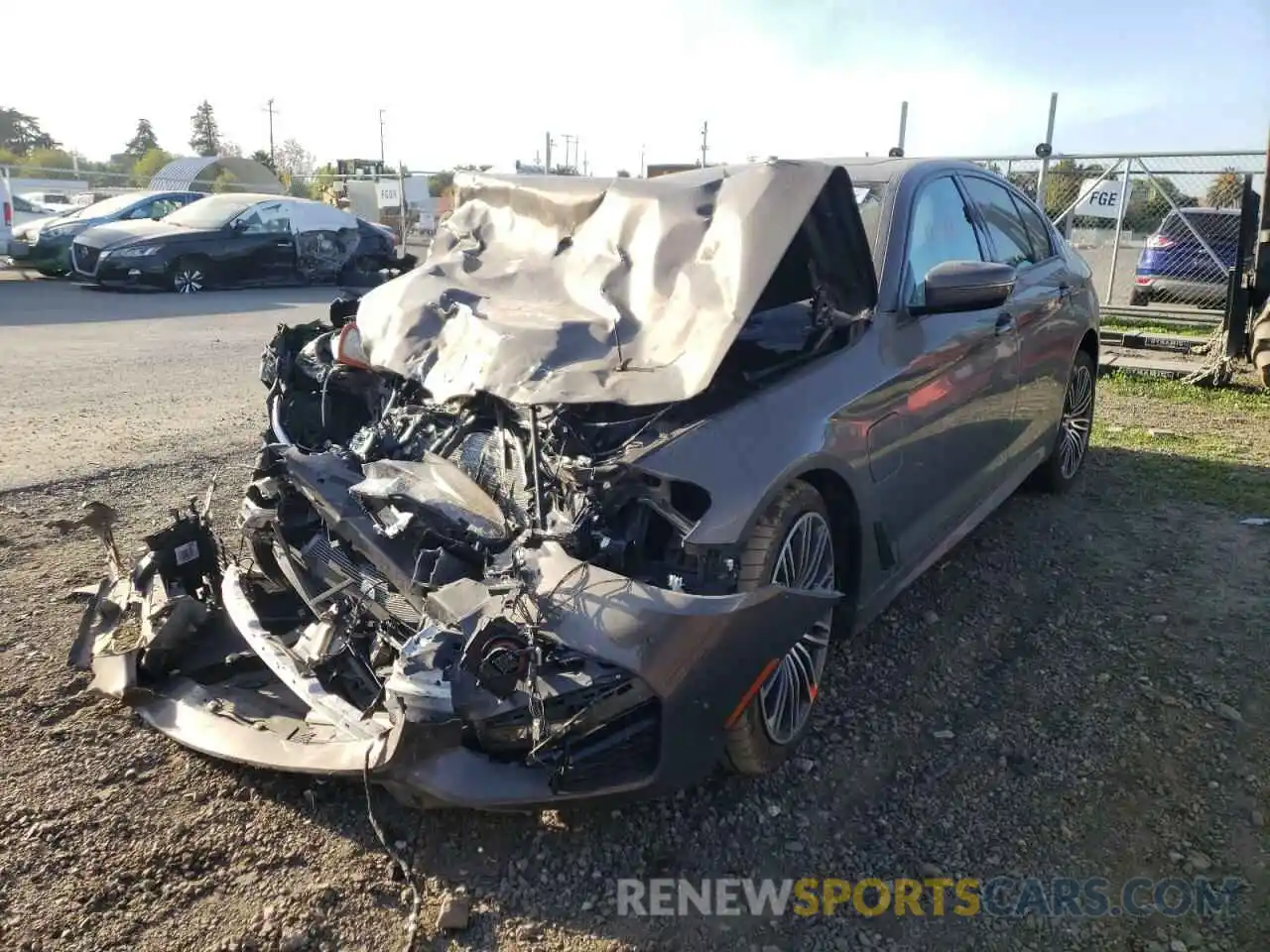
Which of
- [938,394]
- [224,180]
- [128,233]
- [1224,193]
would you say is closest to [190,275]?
[128,233]

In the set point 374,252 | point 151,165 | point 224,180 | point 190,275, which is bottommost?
point 190,275

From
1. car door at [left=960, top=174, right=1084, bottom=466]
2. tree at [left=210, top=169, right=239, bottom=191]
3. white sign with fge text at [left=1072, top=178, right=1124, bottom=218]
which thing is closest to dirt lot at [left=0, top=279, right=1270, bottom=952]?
car door at [left=960, top=174, right=1084, bottom=466]

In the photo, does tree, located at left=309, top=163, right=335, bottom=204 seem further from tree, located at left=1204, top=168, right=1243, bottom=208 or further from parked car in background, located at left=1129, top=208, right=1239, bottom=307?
tree, located at left=1204, top=168, right=1243, bottom=208

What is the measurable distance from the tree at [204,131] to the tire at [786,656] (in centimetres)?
8541

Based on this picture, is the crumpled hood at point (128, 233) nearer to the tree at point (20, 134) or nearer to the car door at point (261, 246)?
the car door at point (261, 246)

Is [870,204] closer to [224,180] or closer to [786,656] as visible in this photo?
[786,656]

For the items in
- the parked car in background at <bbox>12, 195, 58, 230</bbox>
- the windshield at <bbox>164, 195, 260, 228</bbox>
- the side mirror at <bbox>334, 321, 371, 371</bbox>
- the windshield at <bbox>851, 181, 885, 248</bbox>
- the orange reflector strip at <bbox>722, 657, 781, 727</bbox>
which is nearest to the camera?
the orange reflector strip at <bbox>722, 657, 781, 727</bbox>

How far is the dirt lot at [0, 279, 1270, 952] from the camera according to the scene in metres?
2.43

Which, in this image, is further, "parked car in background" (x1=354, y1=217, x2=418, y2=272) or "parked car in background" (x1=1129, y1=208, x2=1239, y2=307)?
"parked car in background" (x1=354, y1=217, x2=418, y2=272)

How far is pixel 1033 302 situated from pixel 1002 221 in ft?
1.48

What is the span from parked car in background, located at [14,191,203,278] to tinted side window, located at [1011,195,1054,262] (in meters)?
15.7

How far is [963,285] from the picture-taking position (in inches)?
135

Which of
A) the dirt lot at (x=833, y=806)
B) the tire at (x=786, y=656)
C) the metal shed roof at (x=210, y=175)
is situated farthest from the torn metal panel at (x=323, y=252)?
the metal shed roof at (x=210, y=175)

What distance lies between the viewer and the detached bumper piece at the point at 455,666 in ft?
7.73
